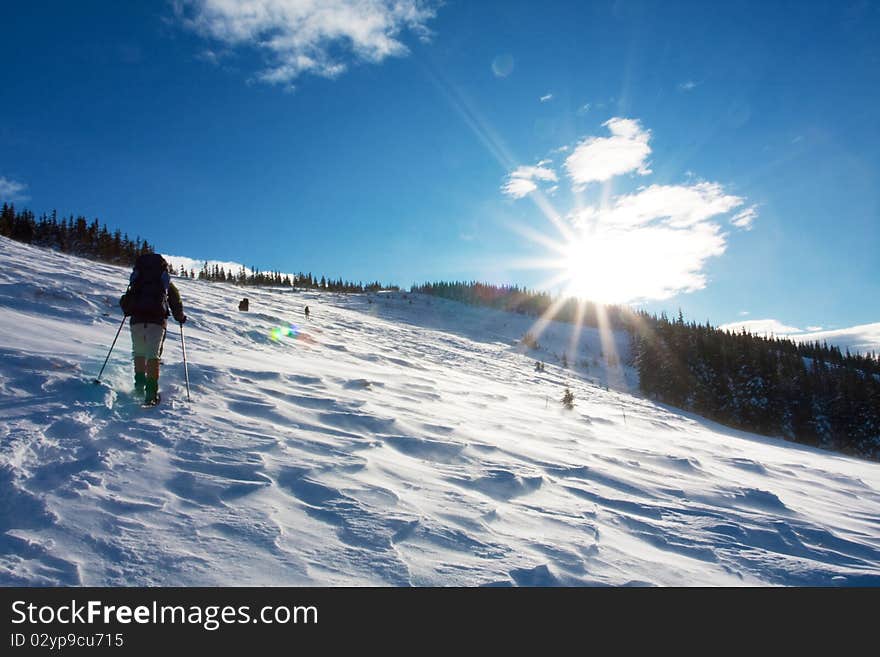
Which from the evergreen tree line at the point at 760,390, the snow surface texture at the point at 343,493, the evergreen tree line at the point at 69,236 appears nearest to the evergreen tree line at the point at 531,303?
the evergreen tree line at the point at 760,390

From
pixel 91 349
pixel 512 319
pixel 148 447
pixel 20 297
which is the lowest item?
pixel 148 447

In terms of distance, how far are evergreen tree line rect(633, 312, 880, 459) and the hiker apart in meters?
41.9

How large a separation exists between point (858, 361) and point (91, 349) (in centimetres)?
9319

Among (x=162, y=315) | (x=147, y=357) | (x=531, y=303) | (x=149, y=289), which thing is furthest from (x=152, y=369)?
(x=531, y=303)

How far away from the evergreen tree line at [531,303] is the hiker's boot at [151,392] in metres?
61.1

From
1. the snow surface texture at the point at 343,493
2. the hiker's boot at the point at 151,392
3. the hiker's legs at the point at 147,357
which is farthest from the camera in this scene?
the hiker's legs at the point at 147,357

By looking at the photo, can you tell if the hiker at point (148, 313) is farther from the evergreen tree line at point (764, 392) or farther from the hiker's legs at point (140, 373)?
the evergreen tree line at point (764, 392)

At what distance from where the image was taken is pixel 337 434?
5.03 m

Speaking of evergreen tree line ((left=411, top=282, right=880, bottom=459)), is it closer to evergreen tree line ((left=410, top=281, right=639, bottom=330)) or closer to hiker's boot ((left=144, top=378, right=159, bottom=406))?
evergreen tree line ((left=410, top=281, right=639, bottom=330))

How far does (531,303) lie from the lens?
71.2 m

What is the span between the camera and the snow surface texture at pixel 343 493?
8.34ft

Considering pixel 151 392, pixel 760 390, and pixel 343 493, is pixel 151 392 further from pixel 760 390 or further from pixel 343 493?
pixel 760 390
